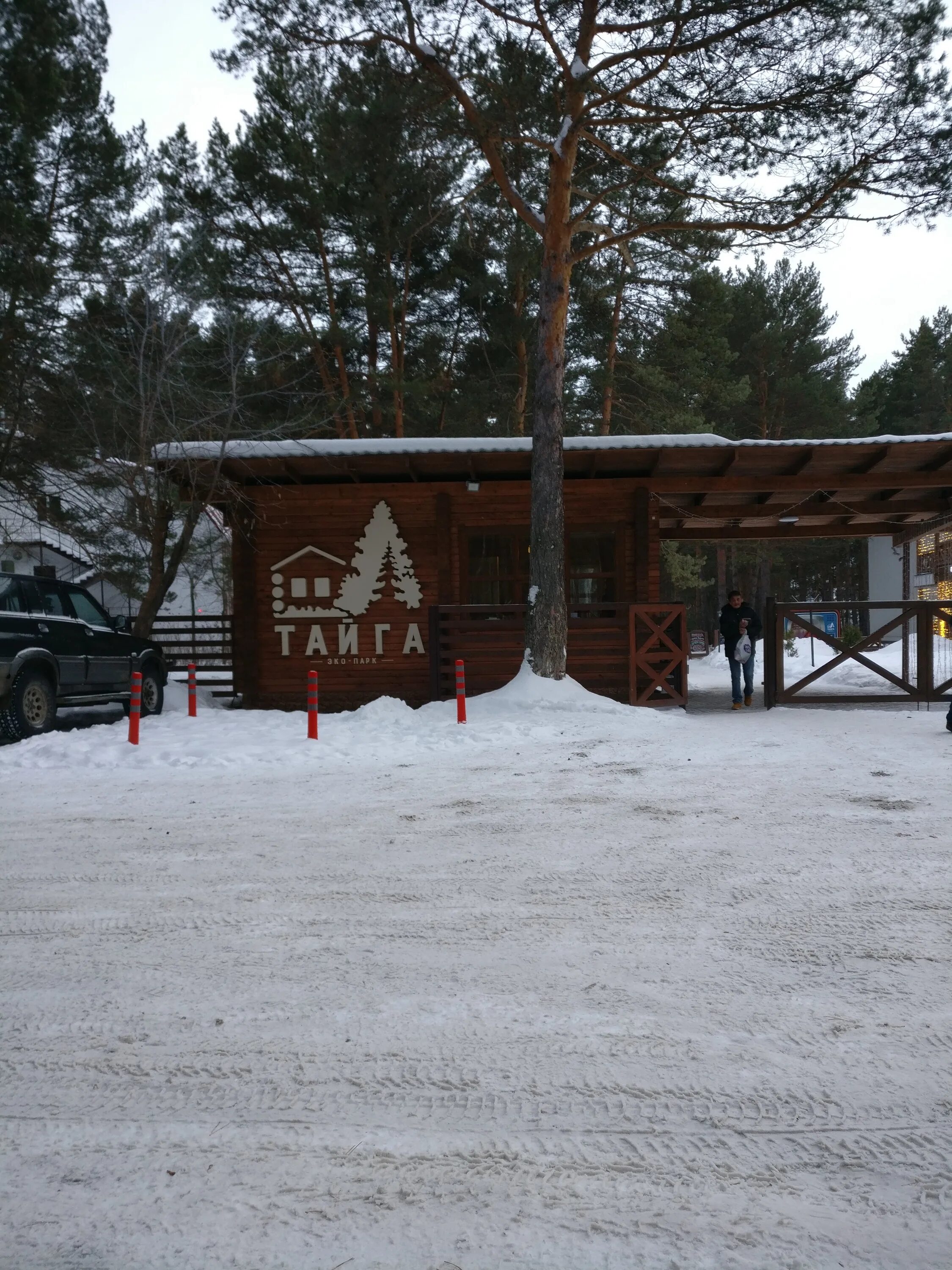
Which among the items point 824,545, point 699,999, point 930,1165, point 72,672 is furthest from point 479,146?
point 824,545

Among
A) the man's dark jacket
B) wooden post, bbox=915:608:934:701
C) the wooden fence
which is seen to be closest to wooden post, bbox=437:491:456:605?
the wooden fence

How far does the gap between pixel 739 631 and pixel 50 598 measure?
9.85m

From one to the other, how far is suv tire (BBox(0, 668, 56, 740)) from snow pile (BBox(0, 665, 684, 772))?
0.84 feet

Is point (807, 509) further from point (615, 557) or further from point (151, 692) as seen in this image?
point (151, 692)

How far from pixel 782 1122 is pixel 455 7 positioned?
1347 centimetres

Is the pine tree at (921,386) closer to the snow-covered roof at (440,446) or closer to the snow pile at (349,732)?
the snow-covered roof at (440,446)

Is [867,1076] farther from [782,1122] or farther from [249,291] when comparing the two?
[249,291]

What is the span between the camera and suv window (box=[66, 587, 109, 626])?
11.9m

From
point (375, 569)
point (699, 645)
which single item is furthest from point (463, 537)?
Result: point (699, 645)

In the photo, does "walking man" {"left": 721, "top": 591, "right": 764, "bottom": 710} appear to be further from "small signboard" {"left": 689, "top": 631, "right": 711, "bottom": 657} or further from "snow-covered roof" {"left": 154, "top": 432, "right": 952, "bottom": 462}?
"small signboard" {"left": 689, "top": 631, "right": 711, "bottom": 657}

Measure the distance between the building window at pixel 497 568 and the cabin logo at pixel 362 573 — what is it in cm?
125

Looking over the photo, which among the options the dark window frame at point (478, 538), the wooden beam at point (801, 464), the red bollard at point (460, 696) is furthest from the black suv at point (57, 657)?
the wooden beam at point (801, 464)

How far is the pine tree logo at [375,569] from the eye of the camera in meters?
15.1

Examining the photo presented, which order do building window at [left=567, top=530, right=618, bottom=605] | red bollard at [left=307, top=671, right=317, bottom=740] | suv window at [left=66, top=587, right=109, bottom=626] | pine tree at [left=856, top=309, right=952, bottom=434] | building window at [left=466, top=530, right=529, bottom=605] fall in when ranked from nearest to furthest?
red bollard at [left=307, top=671, right=317, bottom=740]
suv window at [left=66, top=587, right=109, bottom=626]
building window at [left=567, top=530, right=618, bottom=605]
building window at [left=466, top=530, right=529, bottom=605]
pine tree at [left=856, top=309, right=952, bottom=434]
